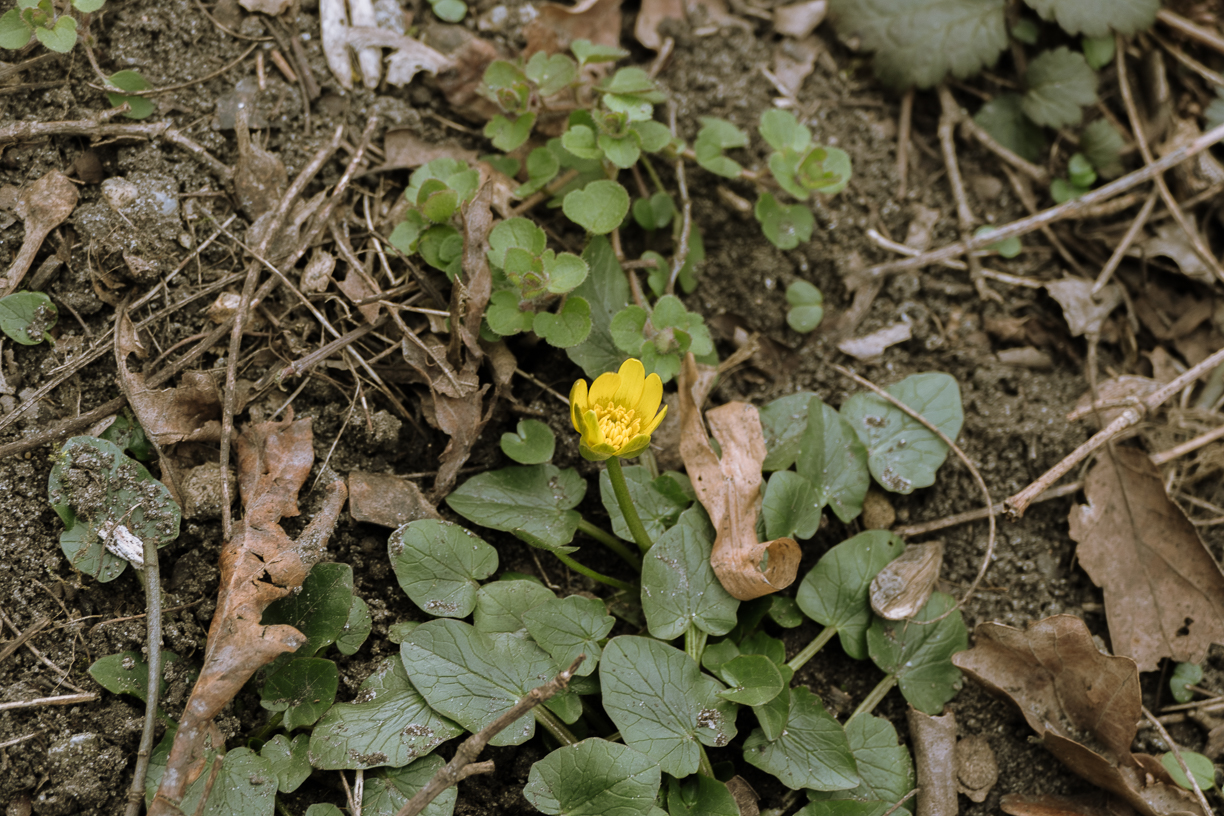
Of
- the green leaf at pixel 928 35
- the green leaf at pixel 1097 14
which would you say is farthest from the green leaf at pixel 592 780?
the green leaf at pixel 1097 14

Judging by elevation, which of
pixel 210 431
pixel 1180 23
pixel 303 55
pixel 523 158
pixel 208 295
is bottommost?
pixel 210 431

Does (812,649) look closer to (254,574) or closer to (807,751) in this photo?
(807,751)

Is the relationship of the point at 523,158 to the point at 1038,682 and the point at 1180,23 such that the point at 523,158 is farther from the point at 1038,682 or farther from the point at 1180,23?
the point at 1180,23

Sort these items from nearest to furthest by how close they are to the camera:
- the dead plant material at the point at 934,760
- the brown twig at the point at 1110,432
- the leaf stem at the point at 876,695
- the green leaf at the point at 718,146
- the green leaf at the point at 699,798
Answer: the green leaf at the point at 699,798 → the dead plant material at the point at 934,760 → the leaf stem at the point at 876,695 → the brown twig at the point at 1110,432 → the green leaf at the point at 718,146

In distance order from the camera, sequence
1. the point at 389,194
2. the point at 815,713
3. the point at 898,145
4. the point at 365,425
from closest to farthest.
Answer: the point at 815,713
the point at 365,425
the point at 389,194
the point at 898,145

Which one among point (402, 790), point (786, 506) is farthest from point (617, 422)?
point (402, 790)

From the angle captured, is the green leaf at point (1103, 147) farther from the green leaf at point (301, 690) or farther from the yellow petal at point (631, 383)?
the green leaf at point (301, 690)

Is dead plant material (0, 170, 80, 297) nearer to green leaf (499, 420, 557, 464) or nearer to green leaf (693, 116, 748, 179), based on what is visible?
green leaf (499, 420, 557, 464)

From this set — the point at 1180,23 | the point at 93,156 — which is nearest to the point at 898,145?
the point at 1180,23

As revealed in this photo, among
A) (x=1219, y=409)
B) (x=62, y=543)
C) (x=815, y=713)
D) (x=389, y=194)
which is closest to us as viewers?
(x=62, y=543)
